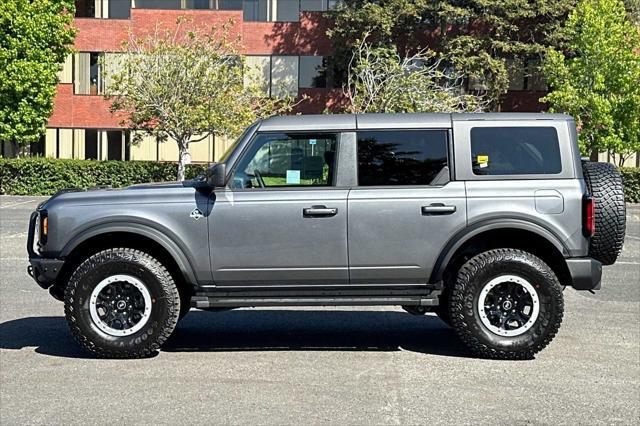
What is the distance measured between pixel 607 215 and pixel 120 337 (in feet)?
13.8

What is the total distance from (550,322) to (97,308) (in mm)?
3805

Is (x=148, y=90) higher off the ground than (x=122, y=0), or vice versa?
(x=122, y=0)

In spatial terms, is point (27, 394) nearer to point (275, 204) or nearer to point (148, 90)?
point (275, 204)

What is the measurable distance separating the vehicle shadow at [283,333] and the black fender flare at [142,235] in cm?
85

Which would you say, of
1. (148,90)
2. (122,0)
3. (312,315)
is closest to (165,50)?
(148,90)

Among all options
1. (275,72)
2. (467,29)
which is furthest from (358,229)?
(275,72)

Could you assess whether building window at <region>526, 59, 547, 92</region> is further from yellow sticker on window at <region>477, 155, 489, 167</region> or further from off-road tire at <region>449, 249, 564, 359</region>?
off-road tire at <region>449, 249, 564, 359</region>

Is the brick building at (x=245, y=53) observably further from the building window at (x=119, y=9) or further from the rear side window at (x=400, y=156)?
the rear side window at (x=400, y=156)

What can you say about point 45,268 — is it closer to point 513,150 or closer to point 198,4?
point 513,150

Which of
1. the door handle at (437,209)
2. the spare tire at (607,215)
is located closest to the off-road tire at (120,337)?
the door handle at (437,209)

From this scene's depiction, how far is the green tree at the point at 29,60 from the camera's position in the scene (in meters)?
33.3

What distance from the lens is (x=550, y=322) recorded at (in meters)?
7.01

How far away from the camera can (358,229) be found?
23.1 ft

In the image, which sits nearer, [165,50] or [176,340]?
[176,340]
